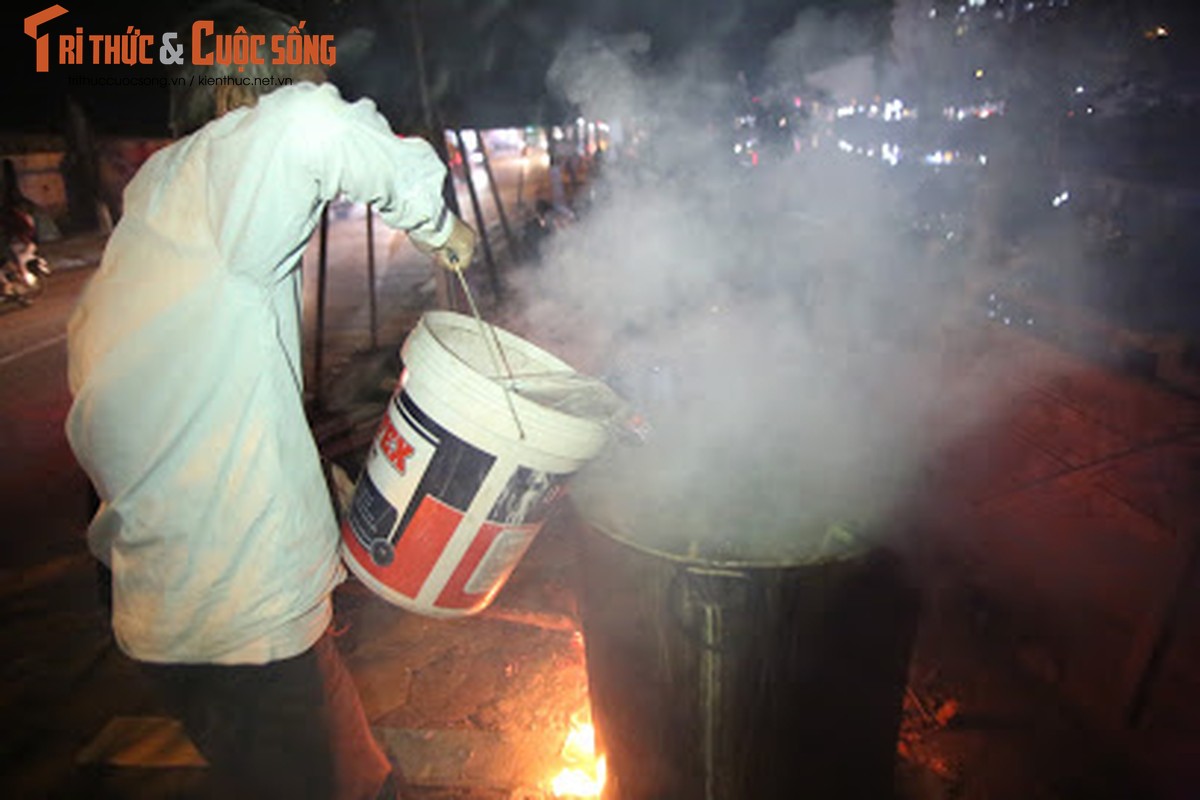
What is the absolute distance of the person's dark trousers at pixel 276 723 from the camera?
1754mm

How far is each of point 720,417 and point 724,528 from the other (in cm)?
89

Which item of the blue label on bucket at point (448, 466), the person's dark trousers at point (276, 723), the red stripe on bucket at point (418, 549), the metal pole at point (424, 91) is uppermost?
the metal pole at point (424, 91)

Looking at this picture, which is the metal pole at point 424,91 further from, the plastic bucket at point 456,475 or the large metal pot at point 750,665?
the large metal pot at point 750,665

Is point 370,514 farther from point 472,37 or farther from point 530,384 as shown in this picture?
point 472,37

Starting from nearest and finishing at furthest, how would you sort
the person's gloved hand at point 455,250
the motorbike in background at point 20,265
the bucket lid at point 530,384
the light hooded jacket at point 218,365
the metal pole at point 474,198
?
the light hooded jacket at point 218,365 → the bucket lid at point 530,384 → the person's gloved hand at point 455,250 → the metal pole at point 474,198 → the motorbike in background at point 20,265

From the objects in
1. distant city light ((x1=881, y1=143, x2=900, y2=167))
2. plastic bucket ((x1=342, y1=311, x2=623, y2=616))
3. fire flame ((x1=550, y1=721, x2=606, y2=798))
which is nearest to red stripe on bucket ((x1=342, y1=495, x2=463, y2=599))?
plastic bucket ((x1=342, y1=311, x2=623, y2=616))

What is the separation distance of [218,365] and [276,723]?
1.06 metres

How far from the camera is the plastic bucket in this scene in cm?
164

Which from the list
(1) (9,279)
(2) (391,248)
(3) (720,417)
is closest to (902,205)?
(2) (391,248)

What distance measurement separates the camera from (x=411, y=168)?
1.52m

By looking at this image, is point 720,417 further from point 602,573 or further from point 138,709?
point 138,709

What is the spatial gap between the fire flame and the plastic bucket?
117 cm

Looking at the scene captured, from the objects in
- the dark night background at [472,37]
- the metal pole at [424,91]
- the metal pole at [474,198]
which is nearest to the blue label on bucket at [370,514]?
the metal pole at [424,91]

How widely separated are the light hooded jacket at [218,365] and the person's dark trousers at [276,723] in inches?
4.1
